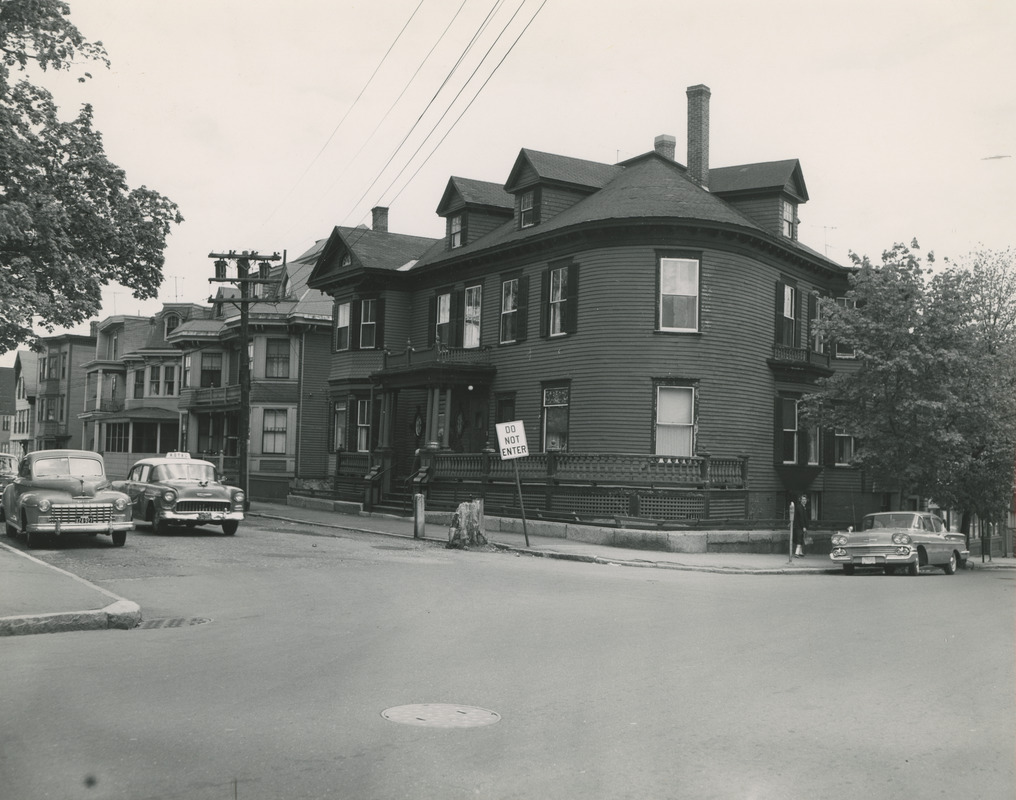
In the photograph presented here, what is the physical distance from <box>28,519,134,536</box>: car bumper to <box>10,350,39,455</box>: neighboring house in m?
68.9

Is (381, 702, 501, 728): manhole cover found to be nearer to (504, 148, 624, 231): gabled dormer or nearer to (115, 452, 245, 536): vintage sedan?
(115, 452, 245, 536): vintage sedan

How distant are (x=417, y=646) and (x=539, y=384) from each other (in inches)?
836

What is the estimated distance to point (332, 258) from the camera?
3981 centimetres

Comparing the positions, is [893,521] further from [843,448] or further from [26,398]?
[26,398]

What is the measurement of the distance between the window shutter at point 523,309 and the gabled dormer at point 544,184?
2.10 metres

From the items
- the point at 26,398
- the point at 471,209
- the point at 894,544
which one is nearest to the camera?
the point at 894,544

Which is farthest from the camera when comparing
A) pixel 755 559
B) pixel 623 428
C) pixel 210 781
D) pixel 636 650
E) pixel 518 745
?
pixel 623 428

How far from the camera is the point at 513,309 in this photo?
32.4 meters

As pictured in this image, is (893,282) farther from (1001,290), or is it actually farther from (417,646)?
(417,646)

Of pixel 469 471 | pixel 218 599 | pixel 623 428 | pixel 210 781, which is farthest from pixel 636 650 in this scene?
pixel 469 471

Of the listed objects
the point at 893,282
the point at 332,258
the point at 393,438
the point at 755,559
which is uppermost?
the point at 332,258

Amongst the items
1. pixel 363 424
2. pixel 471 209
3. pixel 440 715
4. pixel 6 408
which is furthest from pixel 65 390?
pixel 440 715

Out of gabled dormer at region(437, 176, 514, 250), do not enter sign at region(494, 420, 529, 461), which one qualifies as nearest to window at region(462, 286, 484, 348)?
gabled dormer at region(437, 176, 514, 250)

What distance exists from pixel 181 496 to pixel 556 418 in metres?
12.0
